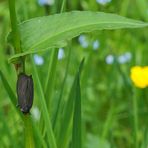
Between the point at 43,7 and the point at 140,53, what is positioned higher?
the point at 43,7

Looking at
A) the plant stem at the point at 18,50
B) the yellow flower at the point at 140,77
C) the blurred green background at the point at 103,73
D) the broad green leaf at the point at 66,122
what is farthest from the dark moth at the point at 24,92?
the yellow flower at the point at 140,77

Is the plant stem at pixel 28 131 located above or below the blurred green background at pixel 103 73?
above

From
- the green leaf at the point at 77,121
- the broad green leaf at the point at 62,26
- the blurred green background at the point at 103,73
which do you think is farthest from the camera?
the blurred green background at the point at 103,73

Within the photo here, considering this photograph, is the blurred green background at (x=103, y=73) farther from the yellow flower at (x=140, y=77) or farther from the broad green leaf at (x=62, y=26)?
the broad green leaf at (x=62, y=26)

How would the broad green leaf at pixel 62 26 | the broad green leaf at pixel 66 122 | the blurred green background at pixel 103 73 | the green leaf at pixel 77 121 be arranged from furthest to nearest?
the blurred green background at pixel 103 73
the broad green leaf at pixel 66 122
the green leaf at pixel 77 121
the broad green leaf at pixel 62 26

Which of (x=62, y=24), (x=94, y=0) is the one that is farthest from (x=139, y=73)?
(x=62, y=24)

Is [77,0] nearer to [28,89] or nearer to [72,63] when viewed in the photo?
[72,63]

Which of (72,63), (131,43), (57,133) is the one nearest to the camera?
(57,133)

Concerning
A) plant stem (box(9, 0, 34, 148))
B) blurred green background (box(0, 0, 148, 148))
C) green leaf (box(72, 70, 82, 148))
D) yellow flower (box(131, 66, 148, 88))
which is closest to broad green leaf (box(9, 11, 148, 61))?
plant stem (box(9, 0, 34, 148))
